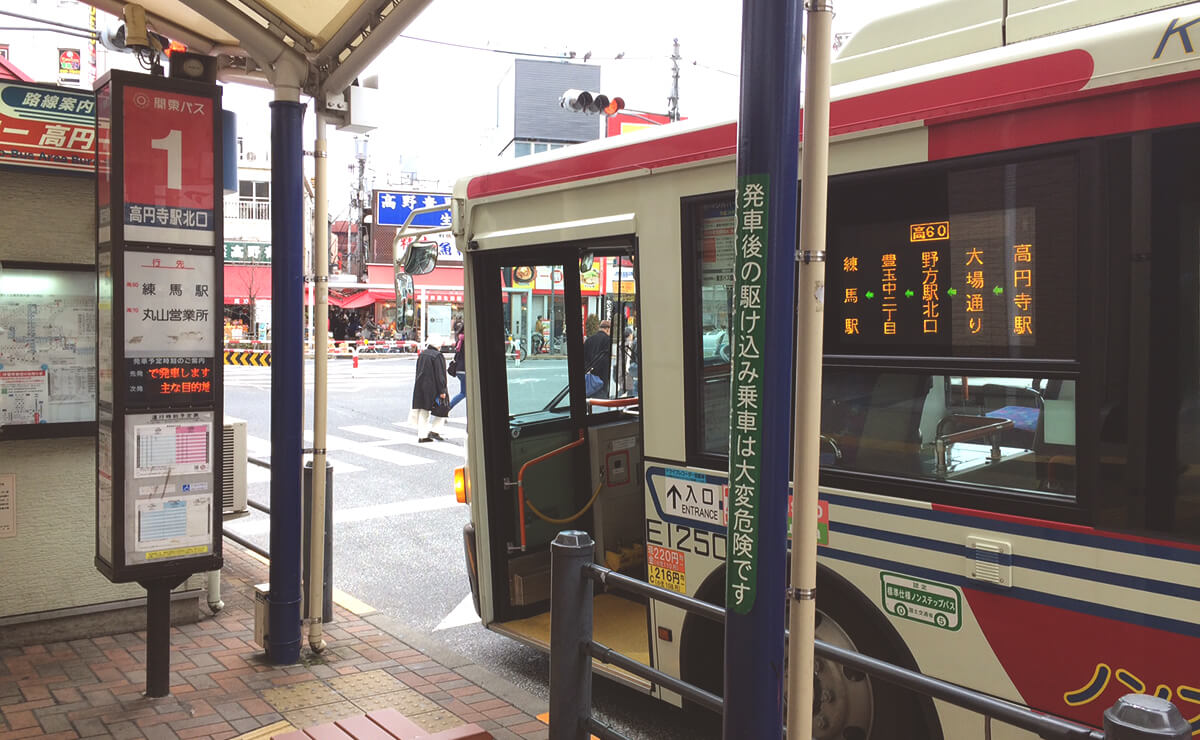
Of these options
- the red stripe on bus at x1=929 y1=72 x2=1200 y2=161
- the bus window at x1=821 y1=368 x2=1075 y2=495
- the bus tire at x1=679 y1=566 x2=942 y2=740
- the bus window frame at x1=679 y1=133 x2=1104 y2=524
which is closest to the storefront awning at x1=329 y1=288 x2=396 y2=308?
the bus tire at x1=679 y1=566 x2=942 y2=740

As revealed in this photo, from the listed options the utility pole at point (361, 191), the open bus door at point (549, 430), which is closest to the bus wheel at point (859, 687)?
the open bus door at point (549, 430)

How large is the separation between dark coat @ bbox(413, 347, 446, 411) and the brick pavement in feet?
30.1

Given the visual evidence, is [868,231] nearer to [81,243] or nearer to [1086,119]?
[1086,119]

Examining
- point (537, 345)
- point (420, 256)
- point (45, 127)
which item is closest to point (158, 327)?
point (45, 127)

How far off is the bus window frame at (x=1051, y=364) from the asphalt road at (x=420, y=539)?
6.44ft

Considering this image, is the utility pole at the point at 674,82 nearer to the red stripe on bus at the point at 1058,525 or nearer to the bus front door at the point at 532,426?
the bus front door at the point at 532,426

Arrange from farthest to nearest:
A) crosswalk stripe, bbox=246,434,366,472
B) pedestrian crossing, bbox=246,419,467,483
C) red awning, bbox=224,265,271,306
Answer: red awning, bbox=224,265,271,306
pedestrian crossing, bbox=246,419,467,483
crosswalk stripe, bbox=246,434,366,472

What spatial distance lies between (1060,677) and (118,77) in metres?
4.66

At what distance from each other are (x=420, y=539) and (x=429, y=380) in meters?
6.58

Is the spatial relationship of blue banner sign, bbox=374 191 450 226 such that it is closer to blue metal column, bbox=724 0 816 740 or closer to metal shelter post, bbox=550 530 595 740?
metal shelter post, bbox=550 530 595 740

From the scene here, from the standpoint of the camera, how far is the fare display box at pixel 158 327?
464 cm

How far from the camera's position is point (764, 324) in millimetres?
2176

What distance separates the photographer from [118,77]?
454cm

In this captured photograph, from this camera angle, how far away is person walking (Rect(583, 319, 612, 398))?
248 inches
